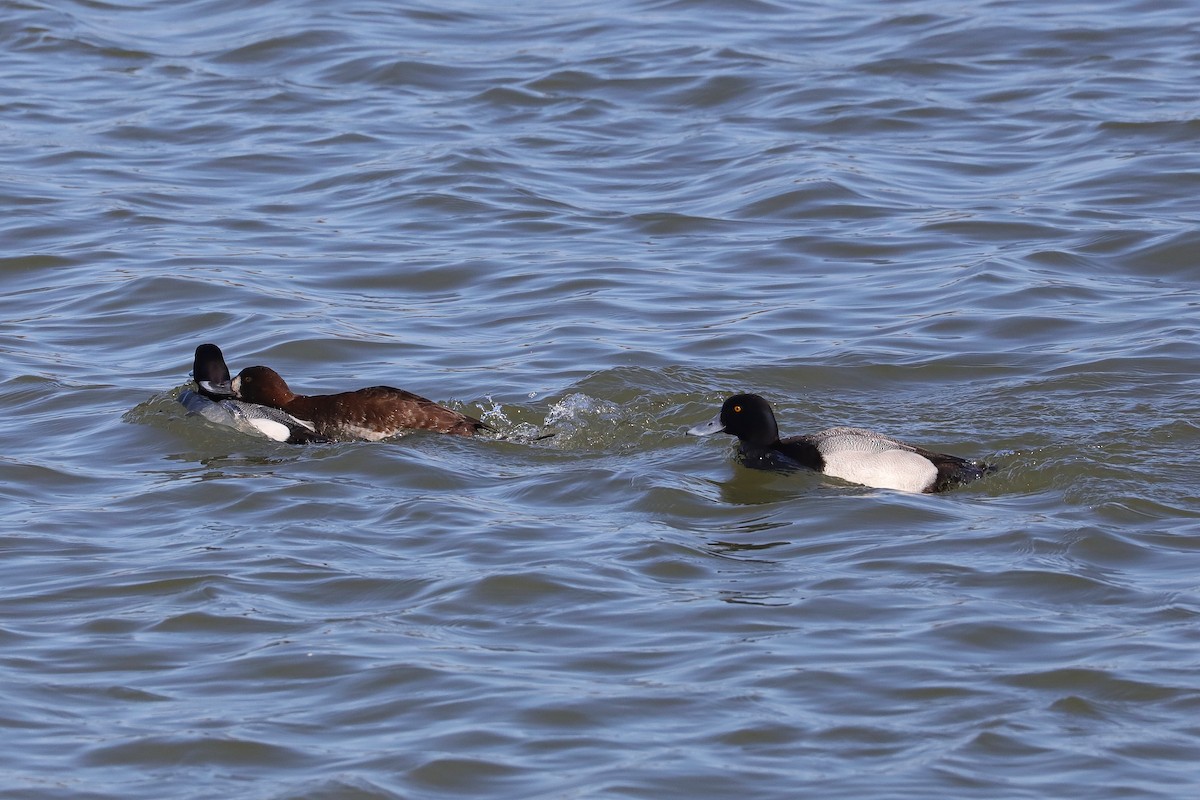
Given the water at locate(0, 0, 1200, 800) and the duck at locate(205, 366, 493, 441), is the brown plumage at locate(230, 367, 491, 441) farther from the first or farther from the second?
the water at locate(0, 0, 1200, 800)

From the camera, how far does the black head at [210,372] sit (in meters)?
10.9

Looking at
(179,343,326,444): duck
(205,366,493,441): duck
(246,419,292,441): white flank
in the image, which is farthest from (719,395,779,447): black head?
(246,419,292,441): white flank

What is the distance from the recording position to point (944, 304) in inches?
515

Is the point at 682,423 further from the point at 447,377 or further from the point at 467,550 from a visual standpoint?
the point at 467,550

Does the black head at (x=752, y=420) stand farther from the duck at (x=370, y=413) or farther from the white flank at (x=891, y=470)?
the duck at (x=370, y=413)

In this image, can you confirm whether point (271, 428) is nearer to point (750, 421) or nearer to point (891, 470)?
point (750, 421)

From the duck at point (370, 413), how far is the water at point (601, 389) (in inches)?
5.1

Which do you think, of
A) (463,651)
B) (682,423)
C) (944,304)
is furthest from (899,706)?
(944,304)

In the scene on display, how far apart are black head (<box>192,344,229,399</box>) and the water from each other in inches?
11.5

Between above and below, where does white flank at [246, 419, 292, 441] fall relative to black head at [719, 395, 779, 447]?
below

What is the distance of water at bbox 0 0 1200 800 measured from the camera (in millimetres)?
6719

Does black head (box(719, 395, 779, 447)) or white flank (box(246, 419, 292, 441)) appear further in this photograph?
white flank (box(246, 419, 292, 441))

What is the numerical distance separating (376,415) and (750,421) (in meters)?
2.13

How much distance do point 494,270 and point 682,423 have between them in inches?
142
